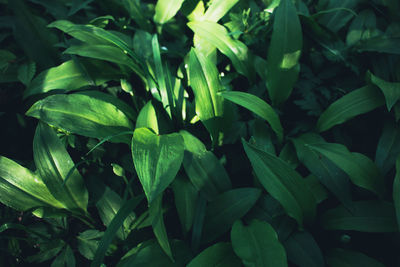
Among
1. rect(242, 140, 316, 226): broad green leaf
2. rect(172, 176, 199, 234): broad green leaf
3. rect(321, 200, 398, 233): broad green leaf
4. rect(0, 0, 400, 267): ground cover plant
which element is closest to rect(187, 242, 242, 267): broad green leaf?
rect(0, 0, 400, 267): ground cover plant

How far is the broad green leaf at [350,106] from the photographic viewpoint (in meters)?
1.09

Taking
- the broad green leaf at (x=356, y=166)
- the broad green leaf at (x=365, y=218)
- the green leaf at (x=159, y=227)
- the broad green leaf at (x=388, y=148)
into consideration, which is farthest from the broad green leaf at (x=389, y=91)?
the green leaf at (x=159, y=227)

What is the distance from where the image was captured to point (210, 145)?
1227 millimetres

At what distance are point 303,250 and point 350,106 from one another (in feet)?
2.01

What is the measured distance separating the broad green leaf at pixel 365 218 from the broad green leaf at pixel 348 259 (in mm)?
81

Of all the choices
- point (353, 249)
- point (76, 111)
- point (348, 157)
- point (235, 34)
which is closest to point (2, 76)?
point (76, 111)

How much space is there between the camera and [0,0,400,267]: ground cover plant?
2.99 ft

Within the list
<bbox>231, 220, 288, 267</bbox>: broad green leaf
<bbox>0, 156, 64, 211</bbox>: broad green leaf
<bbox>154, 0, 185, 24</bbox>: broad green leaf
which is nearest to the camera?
<bbox>231, 220, 288, 267</bbox>: broad green leaf

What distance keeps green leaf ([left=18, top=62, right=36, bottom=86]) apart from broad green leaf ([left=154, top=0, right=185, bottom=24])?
26.6 inches

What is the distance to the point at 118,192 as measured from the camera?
3.83 ft

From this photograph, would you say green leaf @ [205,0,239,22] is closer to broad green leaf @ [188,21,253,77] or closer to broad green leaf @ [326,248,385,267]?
broad green leaf @ [188,21,253,77]

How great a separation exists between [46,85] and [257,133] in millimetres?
978

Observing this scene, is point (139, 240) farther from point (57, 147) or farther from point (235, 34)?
point (235, 34)

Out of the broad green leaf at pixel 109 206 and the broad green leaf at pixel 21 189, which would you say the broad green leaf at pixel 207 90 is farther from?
the broad green leaf at pixel 21 189
